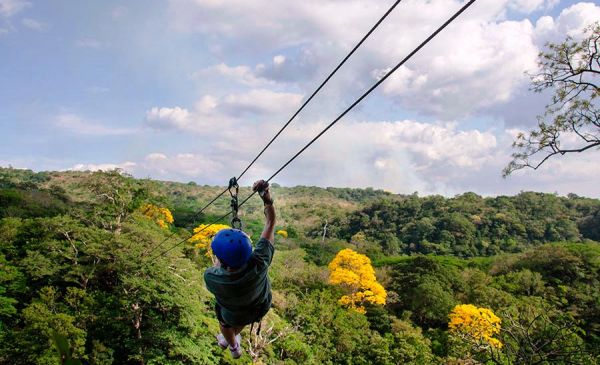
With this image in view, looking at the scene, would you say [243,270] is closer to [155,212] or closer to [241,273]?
[241,273]

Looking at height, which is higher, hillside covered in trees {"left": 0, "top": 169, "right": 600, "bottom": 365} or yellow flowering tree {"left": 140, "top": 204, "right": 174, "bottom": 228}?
yellow flowering tree {"left": 140, "top": 204, "right": 174, "bottom": 228}

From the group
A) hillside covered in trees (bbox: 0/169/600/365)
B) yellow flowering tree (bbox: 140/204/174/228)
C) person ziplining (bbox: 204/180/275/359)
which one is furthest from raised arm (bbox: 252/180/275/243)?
yellow flowering tree (bbox: 140/204/174/228)

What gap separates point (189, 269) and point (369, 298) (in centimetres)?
1212

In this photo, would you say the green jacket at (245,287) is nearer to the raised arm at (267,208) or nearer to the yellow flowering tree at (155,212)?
the raised arm at (267,208)

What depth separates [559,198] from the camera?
67.2m

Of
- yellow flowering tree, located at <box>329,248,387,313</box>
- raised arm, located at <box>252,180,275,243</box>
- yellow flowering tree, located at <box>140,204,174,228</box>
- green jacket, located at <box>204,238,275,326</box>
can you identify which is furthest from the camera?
yellow flowering tree, located at <box>140,204,174,228</box>

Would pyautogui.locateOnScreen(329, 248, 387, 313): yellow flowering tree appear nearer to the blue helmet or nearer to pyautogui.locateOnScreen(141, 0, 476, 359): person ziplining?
pyautogui.locateOnScreen(141, 0, 476, 359): person ziplining

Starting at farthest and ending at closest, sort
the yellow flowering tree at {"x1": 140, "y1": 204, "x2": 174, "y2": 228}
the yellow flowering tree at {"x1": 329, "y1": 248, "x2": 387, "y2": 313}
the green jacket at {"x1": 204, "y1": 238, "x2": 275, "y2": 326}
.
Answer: the yellow flowering tree at {"x1": 140, "y1": 204, "x2": 174, "y2": 228}, the yellow flowering tree at {"x1": 329, "y1": 248, "x2": 387, "y2": 313}, the green jacket at {"x1": 204, "y1": 238, "x2": 275, "y2": 326}

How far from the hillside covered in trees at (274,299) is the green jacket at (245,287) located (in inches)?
48.3

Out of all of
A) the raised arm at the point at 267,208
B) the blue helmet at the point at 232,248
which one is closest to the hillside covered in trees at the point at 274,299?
the blue helmet at the point at 232,248

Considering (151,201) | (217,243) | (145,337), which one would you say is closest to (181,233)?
(151,201)

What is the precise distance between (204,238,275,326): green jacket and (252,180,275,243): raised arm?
68 millimetres

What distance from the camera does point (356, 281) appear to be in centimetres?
2756

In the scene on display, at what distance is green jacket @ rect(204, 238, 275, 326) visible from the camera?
2.80 m
